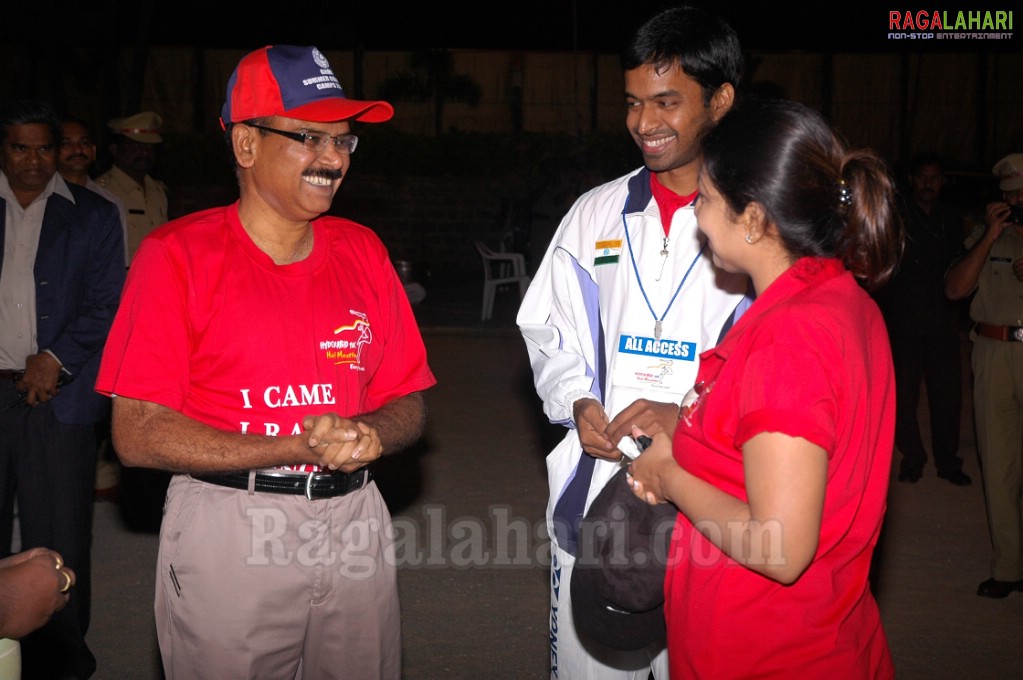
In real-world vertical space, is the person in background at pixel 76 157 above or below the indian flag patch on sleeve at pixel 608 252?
above

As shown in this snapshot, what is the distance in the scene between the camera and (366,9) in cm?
2516

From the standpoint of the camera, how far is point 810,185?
2.29 metres

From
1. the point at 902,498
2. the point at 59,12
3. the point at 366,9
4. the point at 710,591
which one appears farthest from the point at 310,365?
the point at 366,9

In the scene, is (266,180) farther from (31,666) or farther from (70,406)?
(31,666)

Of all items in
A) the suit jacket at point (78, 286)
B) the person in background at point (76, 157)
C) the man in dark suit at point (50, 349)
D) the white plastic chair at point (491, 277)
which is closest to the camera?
the man in dark suit at point (50, 349)

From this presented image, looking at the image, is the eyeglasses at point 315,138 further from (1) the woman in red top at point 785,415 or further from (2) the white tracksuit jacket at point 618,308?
(1) the woman in red top at point 785,415

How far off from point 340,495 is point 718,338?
50.9 inches

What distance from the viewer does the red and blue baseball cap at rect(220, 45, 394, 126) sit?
2.89 m

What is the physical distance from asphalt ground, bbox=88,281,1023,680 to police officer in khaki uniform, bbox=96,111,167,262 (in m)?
2.09

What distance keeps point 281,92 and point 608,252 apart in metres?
1.23

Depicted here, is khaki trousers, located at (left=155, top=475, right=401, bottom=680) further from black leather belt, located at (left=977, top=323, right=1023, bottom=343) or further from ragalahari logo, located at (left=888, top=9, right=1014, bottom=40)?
ragalahari logo, located at (left=888, top=9, right=1014, bottom=40)

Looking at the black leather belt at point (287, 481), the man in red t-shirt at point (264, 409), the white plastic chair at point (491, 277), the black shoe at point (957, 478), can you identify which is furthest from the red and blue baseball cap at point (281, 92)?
the white plastic chair at point (491, 277)

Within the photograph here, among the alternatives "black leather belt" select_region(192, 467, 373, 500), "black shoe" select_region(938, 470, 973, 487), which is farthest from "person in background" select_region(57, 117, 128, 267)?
"black shoe" select_region(938, 470, 973, 487)

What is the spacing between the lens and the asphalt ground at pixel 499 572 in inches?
201
